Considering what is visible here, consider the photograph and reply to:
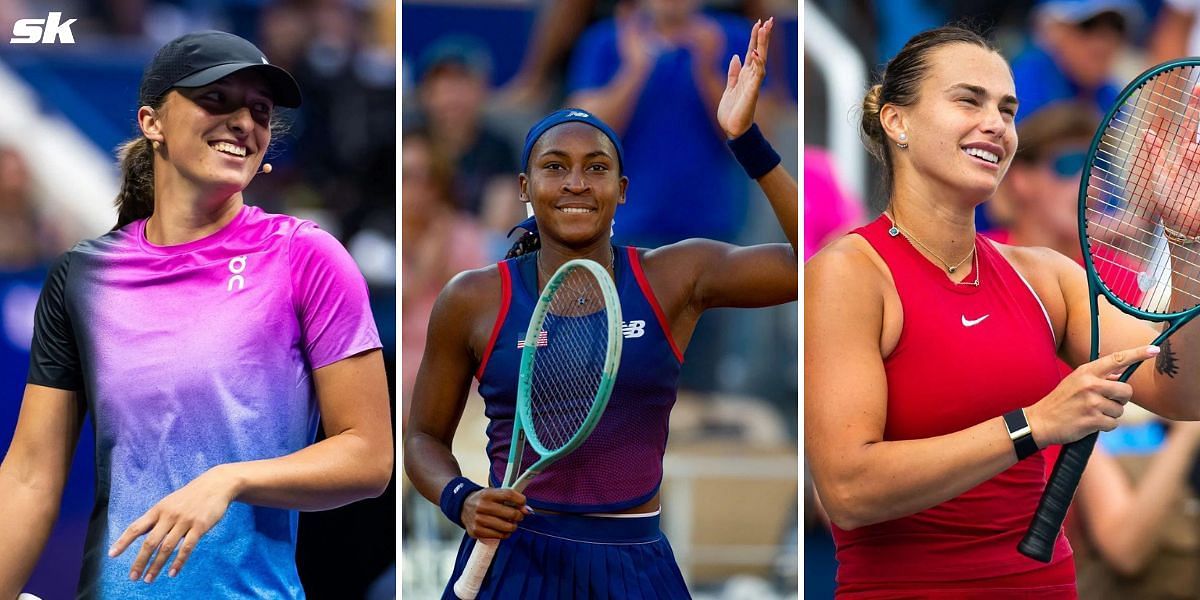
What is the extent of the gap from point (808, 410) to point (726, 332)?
10.9 ft

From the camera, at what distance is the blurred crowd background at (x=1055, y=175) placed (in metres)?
4.76

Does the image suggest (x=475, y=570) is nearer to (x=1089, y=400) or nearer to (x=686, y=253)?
(x=686, y=253)

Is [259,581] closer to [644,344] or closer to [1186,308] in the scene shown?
[644,344]

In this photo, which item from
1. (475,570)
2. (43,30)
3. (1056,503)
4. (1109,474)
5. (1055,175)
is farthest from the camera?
(1055,175)

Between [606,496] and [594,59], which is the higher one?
[594,59]

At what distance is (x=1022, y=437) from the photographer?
2631mm

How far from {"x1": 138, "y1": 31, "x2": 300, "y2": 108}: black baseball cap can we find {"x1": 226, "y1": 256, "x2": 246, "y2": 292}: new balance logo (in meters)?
0.36

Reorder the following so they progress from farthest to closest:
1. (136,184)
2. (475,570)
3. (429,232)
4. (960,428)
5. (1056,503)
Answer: (429,232) → (136,184) → (475,570) → (960,428) → (1056,503)

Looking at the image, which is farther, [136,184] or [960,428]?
[136,184]

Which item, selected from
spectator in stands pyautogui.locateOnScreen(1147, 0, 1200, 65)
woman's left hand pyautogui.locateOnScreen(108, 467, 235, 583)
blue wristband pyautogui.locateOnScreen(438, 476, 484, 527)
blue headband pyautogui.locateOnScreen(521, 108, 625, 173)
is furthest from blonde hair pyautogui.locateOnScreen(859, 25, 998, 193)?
spectator in stands pyautogui.locateOnScreen(1147, 0, 1200, 65)

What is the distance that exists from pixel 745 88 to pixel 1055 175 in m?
2.26

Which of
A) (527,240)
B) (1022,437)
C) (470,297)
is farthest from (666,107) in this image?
(1022,437)

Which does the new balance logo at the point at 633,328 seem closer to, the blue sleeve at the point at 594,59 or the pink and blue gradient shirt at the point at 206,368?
the pink and blue gradient shirt at the point at 206,368

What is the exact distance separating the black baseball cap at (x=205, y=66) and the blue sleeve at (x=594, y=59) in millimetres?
2619
